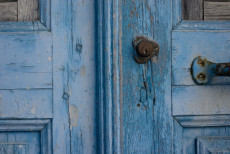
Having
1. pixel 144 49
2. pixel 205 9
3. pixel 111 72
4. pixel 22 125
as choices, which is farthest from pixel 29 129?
pixel 205 9

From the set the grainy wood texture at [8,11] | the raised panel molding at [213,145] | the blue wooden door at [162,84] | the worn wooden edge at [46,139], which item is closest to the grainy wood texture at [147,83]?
the blue wooden door at [162,84]

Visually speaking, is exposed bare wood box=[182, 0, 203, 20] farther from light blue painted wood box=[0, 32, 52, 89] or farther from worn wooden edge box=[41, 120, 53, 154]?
worn wooden edge box=[41, 120, 53, 154]

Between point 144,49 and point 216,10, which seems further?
point 216,10

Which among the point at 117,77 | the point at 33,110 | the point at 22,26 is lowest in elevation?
the point at 33,110

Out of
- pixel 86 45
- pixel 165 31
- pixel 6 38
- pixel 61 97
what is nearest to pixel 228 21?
pixel 165 31

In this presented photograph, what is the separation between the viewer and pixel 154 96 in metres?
0.69

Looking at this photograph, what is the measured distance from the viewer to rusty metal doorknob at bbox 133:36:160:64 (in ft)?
2.09

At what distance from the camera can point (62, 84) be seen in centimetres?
70

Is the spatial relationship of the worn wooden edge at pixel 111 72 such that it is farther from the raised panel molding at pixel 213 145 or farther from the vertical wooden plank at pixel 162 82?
the raised panel molding at pixel 213 145

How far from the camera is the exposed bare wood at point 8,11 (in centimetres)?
72

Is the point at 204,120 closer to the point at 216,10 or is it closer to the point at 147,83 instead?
the point at 147,83

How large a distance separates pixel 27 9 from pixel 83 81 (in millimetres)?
288

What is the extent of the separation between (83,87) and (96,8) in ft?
0.79

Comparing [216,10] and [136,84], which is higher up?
[216,10]
